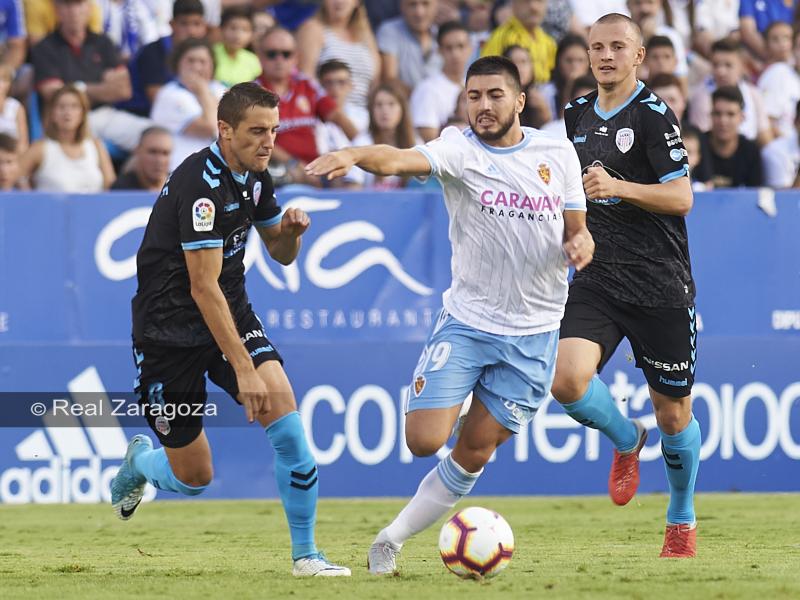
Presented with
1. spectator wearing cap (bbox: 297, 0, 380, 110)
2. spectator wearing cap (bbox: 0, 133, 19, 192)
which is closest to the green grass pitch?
spectator wearing cap (bbox: 0, 133, 19, 192)

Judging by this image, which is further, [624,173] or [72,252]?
[72,252]

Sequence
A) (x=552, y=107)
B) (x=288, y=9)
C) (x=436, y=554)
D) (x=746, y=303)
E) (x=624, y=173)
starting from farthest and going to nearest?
(x=288, y=9) → (x=552, y=107) → (x=746, y=303) → (x=436, y=554) → (x=624, y=173)

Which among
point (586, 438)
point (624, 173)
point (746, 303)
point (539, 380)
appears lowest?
point (586, 438)

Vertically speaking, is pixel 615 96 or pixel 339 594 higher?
pixel 615 96

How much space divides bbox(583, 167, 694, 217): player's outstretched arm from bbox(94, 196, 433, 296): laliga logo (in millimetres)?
3851

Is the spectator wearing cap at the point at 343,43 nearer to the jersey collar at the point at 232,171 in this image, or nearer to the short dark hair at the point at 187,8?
the short dark hair at the point at 187,8

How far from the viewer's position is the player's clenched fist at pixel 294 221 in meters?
7.14

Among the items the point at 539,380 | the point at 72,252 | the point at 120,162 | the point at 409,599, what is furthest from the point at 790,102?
the point at 409,599

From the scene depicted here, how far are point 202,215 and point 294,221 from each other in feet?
1.74

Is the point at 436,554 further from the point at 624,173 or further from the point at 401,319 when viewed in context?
the point at 401,319

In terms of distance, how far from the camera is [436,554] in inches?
328

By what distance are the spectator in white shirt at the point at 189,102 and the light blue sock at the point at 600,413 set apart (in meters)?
5.39

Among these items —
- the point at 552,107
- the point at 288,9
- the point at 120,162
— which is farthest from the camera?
the point at 288,9

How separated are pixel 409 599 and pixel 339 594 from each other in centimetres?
33
